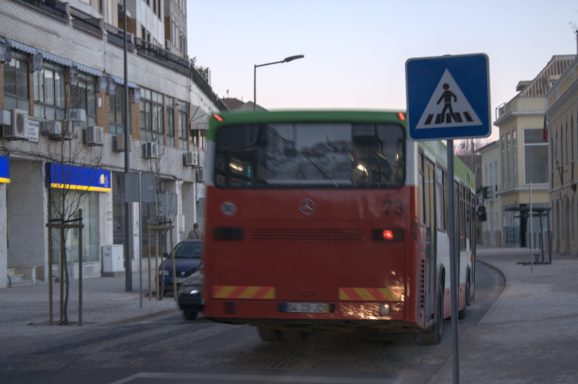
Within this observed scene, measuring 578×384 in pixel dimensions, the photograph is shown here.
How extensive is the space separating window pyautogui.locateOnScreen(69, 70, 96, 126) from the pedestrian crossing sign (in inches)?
1135

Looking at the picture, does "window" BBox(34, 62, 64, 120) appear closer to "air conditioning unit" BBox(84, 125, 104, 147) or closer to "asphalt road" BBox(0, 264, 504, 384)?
"air conditioning unit" BBox(84, 125, 104, 147)

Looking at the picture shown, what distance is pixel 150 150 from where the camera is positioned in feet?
140

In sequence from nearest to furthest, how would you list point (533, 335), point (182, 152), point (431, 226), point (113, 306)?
point (431, 226) → point (533, 335) → point (113, 306) → point (182, 152)

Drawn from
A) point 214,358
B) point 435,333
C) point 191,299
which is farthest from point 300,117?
point 191,299

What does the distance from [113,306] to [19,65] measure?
12.1 meters

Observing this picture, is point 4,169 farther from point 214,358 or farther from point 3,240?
point 214,358

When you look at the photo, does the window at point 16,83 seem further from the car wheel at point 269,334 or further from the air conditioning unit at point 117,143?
the car wheel at point 269,334

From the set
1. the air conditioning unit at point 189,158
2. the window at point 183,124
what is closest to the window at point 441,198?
the air conditioning unit at point 189,158

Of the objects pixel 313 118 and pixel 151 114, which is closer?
pixel 313 118

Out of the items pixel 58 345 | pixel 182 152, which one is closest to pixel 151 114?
pixel 182 152

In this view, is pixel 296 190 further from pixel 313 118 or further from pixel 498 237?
pixel 498 237

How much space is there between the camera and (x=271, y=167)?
39.2 feet

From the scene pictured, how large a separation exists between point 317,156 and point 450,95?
4.15m

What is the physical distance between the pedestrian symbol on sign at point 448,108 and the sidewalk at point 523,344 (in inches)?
136
